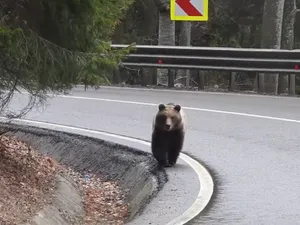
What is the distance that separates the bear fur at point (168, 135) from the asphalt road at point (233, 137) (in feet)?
1.71

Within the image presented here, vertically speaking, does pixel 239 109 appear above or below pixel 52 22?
below

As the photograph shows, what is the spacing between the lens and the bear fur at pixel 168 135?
9133mm

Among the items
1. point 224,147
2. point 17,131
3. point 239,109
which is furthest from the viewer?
point 239,109

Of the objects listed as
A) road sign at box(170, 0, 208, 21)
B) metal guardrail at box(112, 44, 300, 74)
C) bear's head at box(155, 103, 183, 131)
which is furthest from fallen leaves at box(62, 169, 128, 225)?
road sign at box(170, 0, 208, 21)

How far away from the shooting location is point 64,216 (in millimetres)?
8281

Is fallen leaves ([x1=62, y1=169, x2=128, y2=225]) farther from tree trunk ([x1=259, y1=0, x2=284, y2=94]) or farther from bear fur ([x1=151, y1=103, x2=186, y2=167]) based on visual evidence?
tree trunk ([x1=259, y1=0, x2=284, y2=94])

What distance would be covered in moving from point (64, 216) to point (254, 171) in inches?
90.3

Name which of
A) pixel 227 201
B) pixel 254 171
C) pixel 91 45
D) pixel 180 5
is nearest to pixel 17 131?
pixel 91 45

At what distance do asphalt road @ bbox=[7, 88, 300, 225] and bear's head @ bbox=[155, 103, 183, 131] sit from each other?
69 cm

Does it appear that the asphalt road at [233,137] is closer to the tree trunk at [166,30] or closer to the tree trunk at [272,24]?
the tree trunk at [166,30]

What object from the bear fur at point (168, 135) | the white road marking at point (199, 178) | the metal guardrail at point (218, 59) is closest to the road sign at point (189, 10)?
the metal guardrail at point (218, 59)

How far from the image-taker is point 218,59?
1803 cm

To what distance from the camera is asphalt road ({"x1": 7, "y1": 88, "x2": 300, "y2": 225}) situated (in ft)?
24.0

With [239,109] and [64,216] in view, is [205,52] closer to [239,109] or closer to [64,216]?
[239,109]
